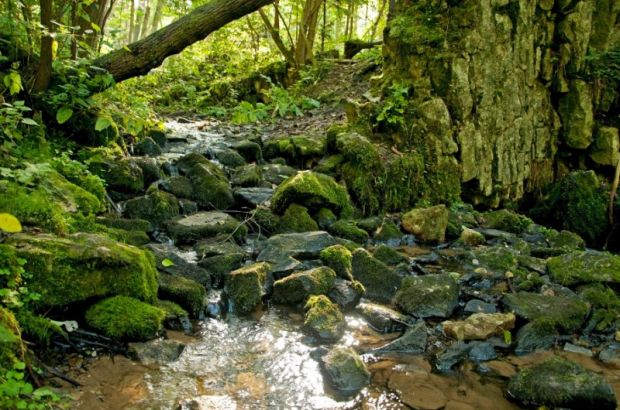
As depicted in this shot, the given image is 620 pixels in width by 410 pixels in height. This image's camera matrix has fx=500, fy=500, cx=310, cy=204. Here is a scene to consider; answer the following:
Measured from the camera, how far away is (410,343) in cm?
473

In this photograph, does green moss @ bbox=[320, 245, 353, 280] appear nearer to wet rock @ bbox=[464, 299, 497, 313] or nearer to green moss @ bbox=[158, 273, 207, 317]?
wet rock @ bbox=[464, 299, 497, 313]

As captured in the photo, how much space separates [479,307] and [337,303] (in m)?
1.65

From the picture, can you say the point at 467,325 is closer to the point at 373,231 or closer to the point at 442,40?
the point at 373,231

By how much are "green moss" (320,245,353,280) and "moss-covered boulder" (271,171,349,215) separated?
1491 millimetres

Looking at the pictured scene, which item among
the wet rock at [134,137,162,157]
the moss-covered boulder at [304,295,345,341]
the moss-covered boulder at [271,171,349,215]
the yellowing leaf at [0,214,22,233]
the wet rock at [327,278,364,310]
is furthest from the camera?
the wet rock at [134,137,162,157]

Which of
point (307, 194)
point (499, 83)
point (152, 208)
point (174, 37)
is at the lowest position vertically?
point (152, 208)

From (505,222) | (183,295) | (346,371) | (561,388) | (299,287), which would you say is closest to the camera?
(561,388)

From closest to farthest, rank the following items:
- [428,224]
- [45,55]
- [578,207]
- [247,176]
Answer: [45,55] < [428,224] < [247,176] < [578,207]

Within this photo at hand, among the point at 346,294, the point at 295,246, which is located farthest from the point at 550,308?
the point at 295,246

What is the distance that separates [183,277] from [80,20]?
491cm

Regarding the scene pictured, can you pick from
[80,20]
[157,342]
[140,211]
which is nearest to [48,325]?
[157,342]

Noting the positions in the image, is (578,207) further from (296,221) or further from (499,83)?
(296,221)

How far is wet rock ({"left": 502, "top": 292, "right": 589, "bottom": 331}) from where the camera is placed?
17.4 ft

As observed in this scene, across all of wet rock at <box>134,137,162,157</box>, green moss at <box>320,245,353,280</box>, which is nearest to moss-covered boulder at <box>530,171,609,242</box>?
green moss at <box>320,245,353,280</box>
